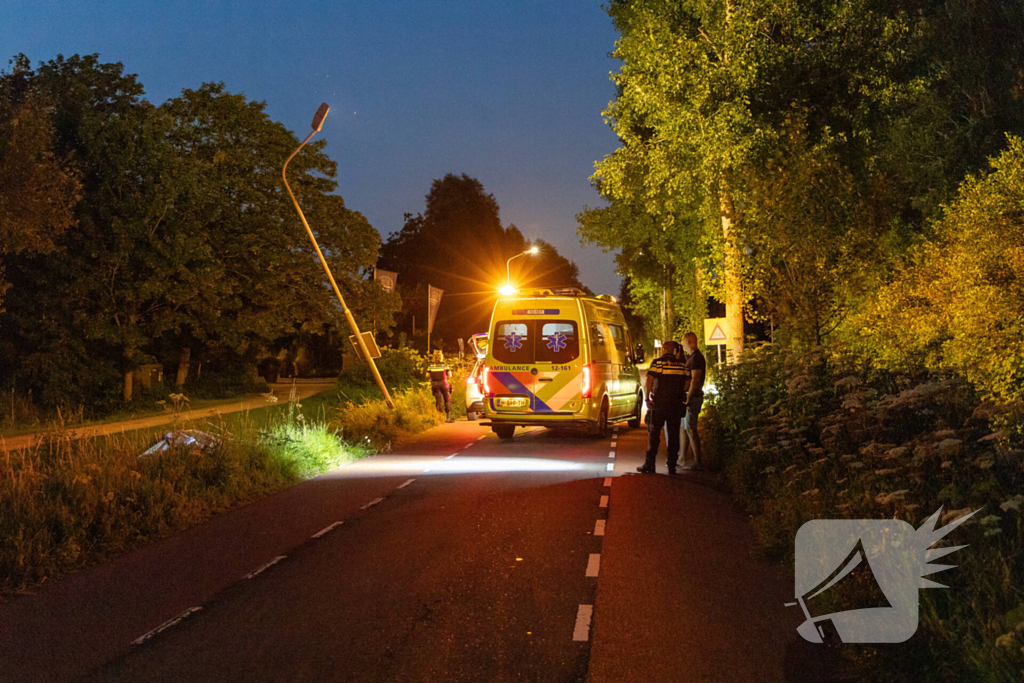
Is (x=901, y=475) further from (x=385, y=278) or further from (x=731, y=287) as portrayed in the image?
(x=385, y=278)

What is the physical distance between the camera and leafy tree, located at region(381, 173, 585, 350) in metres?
70.4

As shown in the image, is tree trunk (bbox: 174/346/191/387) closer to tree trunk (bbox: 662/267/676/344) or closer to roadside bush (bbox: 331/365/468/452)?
roadside bush (bbox: 331/365/468/452)

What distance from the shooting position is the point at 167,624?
6168 millimetres

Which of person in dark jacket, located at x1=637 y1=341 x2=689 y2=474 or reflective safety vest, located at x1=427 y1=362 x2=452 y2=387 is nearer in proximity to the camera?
person in dark jacket, located at x1=637 y1=341 x2=689 y2=474

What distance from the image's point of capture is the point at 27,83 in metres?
28.5

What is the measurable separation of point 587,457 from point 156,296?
70.7 feet

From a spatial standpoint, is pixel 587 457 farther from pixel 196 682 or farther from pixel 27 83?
pixel 27 83

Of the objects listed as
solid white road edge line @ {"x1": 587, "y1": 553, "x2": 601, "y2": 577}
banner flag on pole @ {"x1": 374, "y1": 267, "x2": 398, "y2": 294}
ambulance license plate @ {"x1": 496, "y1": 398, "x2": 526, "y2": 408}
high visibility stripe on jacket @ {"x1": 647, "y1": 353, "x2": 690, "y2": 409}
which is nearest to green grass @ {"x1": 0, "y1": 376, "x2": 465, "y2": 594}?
ambulance license plate @ {"x1": 496, "y1": 398, "x2": 526, "y2": 408}

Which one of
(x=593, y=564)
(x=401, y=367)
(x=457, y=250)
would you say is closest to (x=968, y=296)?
(x=593, y=564)

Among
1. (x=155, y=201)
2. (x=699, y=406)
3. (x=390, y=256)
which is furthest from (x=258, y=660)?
(x=390, y=256)

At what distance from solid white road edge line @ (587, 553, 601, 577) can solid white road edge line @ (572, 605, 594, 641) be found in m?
0.99

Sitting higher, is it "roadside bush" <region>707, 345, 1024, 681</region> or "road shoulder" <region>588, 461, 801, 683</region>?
"roadside bush" <region>707, 345, 1024, 681</region>

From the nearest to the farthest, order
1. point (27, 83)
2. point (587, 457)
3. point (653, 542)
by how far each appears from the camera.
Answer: point (653, 542) < point (587, 457) < point (27, 83)

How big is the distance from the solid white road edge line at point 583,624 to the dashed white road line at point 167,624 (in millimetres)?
2750
